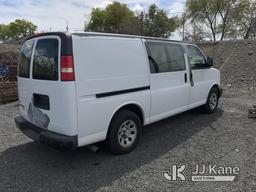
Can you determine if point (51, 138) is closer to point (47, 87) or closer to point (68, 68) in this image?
point (47, 87)

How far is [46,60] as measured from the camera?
11.1 ft

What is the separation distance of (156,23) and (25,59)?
41.4m

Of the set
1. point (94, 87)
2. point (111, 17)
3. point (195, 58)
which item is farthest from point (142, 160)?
point (111, 17)

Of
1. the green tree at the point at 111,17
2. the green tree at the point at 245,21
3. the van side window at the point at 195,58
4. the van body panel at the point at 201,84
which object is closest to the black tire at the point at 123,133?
the van body panel at the point at 201,84

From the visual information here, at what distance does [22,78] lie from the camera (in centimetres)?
397

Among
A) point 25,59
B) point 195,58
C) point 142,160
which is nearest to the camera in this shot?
point 142,160

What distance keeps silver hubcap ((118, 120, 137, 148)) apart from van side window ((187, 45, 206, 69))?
224 centimetres

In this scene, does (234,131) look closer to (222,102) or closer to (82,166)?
(222,102)

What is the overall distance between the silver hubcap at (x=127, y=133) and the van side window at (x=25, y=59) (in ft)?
5.84

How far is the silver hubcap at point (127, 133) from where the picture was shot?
3.91 meters

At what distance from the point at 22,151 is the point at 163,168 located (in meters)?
2.53

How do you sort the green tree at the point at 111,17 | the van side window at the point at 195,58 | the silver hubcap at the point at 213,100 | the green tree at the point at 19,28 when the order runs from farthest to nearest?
the green tree at the point at 19,28 → the green tree at the point at 111,17 → the silver hubcap at the point at 213,100 → the van side window at the point at 195,58

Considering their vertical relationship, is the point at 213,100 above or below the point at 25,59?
below

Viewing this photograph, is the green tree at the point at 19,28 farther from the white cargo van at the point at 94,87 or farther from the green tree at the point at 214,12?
the white cargo van at the point at 94,87
